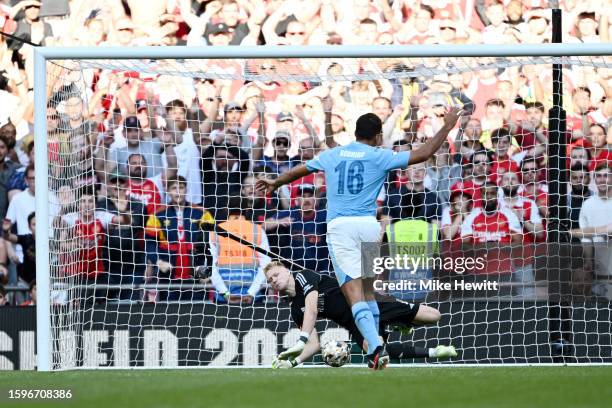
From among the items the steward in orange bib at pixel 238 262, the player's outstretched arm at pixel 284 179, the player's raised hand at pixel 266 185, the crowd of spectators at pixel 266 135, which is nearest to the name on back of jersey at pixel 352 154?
the player's outstretched arm at pixel 284 179

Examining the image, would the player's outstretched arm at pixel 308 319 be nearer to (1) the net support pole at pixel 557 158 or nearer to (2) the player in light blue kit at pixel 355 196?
(2) the player in light blue kit at pixel 355 196

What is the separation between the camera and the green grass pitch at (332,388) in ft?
21.9

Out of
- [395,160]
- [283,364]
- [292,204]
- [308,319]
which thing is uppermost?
[395,160]

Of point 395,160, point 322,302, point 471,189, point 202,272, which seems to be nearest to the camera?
point 395,160

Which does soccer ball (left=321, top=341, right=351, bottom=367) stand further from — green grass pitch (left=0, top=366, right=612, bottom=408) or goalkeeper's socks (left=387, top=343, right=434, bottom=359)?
green grass pitch (left=0, top=366, right=612, bottom=408)

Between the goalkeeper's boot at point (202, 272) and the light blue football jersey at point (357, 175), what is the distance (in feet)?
7.71

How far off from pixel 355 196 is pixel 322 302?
4.44 ft

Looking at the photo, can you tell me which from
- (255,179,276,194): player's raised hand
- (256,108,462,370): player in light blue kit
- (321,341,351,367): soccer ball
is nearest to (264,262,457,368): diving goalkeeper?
(321,341,351,367): soccer ball

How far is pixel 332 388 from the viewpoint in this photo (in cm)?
758

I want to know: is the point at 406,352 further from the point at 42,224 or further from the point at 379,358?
the point at 42,224

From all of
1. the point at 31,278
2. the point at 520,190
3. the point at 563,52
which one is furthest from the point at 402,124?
the point at 31,278

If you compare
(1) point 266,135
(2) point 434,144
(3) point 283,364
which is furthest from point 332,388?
(1) point 266,135

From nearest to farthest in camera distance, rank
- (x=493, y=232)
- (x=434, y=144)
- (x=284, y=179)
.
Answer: (x=434, y=144) → (x=284, y=179) → (x=493, y=232)

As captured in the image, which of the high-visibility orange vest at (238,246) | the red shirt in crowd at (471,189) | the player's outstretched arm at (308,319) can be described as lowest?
the player's outstretched arm at (308,319)
